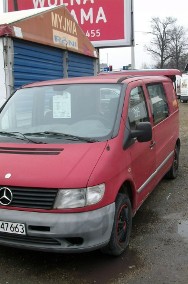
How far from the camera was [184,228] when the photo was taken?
4.95 m

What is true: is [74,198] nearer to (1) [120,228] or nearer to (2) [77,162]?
(2) [77,162]

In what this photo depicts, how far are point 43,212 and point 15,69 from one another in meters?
4.22

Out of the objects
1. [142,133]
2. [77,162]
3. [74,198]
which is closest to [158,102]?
[142,133]

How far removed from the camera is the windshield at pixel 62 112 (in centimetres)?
437

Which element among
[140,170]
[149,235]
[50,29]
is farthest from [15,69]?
[149,235]

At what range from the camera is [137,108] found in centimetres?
494

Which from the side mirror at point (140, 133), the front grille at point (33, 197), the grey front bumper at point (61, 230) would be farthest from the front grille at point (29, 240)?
the side mirror at point (140, 133)

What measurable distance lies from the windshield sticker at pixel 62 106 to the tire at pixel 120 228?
1.21 m

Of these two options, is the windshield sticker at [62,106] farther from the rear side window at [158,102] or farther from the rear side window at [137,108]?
the rear side window at [158,102]

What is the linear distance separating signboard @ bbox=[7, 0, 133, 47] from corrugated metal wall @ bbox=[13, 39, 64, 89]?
6.26m

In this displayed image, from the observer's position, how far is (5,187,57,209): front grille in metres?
3.53

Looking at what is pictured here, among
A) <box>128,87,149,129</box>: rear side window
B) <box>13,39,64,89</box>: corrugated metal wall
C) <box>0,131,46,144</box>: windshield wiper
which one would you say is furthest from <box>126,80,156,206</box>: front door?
<box>13,39,64,89</box>: corrugated metal wall

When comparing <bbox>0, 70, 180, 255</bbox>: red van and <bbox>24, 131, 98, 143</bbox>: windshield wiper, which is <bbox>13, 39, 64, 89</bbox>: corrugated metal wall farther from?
<bbox>24, 131, 98, 143</bbox>: windshield wiper

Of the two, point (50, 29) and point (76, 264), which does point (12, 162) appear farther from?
point (50, 29)
